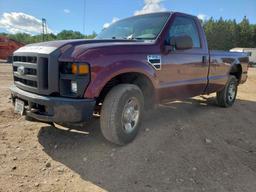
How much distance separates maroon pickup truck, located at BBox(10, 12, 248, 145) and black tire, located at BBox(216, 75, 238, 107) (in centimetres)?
155

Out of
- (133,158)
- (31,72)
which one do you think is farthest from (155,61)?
(31,72)

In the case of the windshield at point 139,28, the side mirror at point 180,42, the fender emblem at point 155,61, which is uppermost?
the windshield at point 139,28

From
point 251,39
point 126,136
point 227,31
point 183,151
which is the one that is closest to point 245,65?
point 183,151

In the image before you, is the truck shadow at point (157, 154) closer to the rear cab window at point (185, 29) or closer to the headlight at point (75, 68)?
the headlight at point (75, 68)

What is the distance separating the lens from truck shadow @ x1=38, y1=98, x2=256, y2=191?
113 inches

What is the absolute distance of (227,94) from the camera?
21.2 feet

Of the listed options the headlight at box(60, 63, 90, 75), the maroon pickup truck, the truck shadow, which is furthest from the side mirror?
the headlight at box(60, 63, 90, 75)

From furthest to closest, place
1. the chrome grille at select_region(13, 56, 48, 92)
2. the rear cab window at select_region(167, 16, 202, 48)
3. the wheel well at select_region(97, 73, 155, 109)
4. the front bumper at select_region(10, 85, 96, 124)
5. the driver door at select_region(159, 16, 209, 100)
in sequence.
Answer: the rear cab window at select_region(167, 16, 202, 48) → the driver door at select_region(159, 16, 209, 100) → the wheel well at select_region(97, 73, 155, 109) → the chrome grille at select_region(13, 56, 48, 92) → the front bumper at select_region(10, 85, 96, 124)

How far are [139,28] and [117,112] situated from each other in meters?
1.86

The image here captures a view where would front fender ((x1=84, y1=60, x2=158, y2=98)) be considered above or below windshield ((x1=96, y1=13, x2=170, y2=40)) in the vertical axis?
below

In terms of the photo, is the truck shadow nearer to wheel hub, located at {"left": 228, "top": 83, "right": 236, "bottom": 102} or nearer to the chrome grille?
the chrome grille

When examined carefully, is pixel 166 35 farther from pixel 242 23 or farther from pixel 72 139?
pixel 242 23

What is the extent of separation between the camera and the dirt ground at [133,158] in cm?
279

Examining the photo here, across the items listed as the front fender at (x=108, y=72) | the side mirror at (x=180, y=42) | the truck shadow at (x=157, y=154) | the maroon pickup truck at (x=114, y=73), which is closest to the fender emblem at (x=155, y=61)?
the maroon pickup truck at (x=114, y=73)
